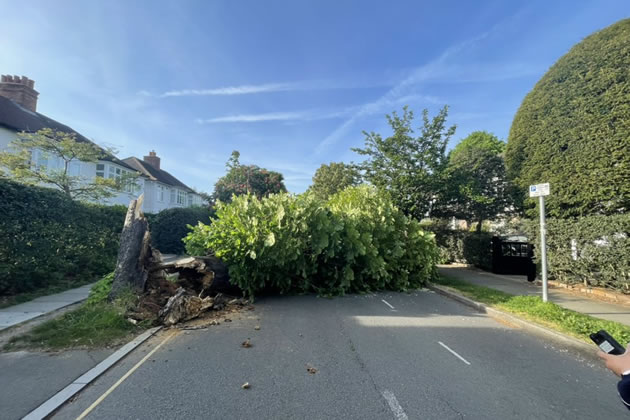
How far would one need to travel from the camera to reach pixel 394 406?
3135 millimetres

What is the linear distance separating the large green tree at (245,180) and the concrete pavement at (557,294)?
25.4 meters

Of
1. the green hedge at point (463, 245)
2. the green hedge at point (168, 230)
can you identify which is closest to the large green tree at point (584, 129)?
the green hedge at point (463, 245)

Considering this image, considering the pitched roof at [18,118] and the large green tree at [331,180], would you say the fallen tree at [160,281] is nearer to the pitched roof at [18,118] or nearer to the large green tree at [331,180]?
the pitched roof at [18,118]

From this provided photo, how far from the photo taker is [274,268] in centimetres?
812

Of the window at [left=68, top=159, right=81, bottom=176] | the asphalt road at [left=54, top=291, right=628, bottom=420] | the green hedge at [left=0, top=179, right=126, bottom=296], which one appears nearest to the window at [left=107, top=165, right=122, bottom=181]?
the window at [left=68, top=159, right=81, bottom=176]

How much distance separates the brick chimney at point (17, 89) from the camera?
19.5 m

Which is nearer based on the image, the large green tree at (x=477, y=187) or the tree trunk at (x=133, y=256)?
the tree trunk at (x=133, y=256)

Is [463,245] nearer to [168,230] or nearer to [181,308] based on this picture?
[181,308]

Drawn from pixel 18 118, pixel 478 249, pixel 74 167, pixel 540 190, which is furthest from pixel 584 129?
pixel 18 118

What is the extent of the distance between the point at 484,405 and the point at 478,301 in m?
5.16

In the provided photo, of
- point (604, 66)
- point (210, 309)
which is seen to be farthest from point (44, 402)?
point (604, 66)

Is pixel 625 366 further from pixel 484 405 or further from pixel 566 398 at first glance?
pixel 566 398

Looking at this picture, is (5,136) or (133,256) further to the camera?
(5,136)

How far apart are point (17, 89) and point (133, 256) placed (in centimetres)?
2240
